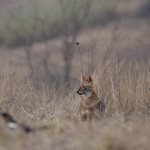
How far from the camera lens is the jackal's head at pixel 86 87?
35.2 feet

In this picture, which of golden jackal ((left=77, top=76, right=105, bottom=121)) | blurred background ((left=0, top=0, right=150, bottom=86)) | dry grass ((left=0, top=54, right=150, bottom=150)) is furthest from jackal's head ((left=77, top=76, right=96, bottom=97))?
blurred background ((left=0, top=0, right=150, bottom=86))

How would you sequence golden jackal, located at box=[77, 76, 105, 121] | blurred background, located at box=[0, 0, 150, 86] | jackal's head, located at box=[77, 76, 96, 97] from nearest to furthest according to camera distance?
golden jackal, located at box=[77, 76, 105, 121] → jackal's head, located at box=[77, 76, 96, 97] → blurred background, located at box=[0, 0, 150, 86]

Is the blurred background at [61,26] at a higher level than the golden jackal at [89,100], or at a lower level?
higher

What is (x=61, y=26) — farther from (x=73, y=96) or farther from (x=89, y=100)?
(x=89, y=100)

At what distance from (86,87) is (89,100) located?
0.20 m

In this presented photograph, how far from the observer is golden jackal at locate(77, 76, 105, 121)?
34.2 feet

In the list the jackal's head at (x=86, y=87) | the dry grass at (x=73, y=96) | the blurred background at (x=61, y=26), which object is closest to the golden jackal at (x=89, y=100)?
the jackal's head at (x=86, y=87)

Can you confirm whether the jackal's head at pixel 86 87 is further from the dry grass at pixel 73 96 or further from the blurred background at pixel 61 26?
the blurred background at pixel 61 26

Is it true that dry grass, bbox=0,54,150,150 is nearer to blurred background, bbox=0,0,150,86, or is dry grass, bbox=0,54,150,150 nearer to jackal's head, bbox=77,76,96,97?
jackal's head, bbox=77,76,96,97

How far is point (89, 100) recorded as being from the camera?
35.2ft

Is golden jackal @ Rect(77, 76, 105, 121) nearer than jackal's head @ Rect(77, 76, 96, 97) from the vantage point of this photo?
Yes

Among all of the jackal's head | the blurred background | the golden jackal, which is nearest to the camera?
the golden jackal

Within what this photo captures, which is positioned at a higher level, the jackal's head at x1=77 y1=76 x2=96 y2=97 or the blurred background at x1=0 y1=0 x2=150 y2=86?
the blurred background at x1=0 y1=0 x2=150 y2=86

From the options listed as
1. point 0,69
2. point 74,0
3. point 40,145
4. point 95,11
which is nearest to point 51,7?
point 95,11
